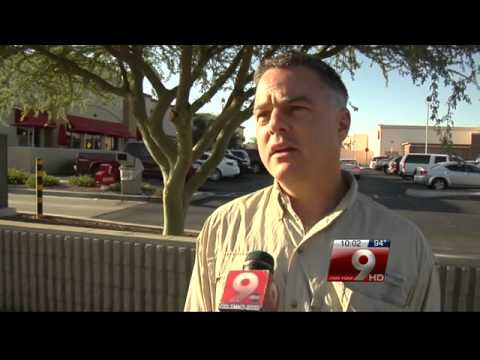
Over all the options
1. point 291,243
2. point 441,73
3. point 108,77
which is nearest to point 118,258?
point 291,243

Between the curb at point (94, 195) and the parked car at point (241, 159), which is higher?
the parked car at point (241, 159)

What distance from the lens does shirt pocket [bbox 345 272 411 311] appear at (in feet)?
4.89

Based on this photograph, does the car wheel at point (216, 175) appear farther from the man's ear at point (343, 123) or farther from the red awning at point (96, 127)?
the man's ear at point (343, 123)

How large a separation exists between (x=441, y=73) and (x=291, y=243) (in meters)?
4.67

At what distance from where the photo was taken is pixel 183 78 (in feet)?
20.8

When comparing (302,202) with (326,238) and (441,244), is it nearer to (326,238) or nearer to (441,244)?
(326,238)

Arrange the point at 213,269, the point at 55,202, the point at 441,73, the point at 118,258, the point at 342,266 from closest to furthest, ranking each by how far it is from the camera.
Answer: the point at 342,266 < the point at 213,269 < the point at 118,258 < the point at 441,73 < the point at 55,202

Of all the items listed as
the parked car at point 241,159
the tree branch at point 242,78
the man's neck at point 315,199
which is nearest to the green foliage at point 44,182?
the tree branch at point 242,78

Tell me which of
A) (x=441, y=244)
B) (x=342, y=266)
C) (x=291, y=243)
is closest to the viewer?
(x=342, y=266)

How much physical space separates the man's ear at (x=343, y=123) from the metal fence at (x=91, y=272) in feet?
7.07

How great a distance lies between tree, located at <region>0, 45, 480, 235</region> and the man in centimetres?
389

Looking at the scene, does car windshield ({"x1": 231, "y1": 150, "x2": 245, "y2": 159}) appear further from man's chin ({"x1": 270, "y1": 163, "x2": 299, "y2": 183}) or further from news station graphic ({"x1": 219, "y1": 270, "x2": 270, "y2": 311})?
news station graphic ({"x1": 219, "y1": 270, "x2": 270, "y2": 311})

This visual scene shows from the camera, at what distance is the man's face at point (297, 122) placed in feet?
5.06
